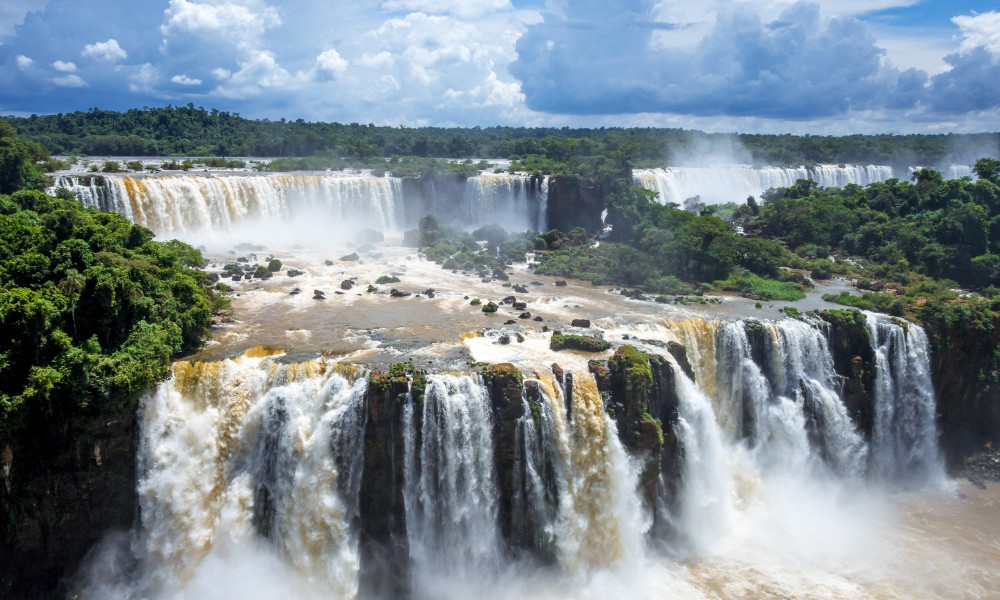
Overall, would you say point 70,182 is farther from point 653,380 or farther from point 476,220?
point 653,380

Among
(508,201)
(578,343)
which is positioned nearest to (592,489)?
(578,343)

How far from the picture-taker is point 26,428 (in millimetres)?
15727

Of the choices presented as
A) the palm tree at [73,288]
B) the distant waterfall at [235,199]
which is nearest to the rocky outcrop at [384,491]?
the palm tree at [73,288]

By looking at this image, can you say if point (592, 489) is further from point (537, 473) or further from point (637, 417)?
point (637, 417)

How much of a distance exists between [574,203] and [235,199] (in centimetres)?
2279

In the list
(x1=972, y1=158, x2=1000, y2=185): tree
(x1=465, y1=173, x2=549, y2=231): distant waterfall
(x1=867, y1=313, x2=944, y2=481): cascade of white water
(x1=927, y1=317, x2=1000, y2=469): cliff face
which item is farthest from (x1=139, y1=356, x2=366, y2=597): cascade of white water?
(x1=972, y1=158, x2=1000, y2=185): tree

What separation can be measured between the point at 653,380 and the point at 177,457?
1346 cm

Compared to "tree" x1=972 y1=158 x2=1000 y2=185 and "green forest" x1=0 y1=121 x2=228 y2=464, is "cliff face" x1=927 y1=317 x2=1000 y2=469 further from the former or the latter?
"green forest" x1=0 y1=121 x2=228 y2=464

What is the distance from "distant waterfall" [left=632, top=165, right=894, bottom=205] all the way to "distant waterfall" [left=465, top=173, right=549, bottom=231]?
955 centimetres

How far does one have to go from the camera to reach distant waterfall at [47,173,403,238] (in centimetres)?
3434

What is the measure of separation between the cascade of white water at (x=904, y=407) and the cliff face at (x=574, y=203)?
80.0ft

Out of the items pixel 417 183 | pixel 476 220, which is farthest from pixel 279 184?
pixel 476 220

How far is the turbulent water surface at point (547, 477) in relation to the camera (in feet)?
56.5

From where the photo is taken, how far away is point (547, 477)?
1836 cm
